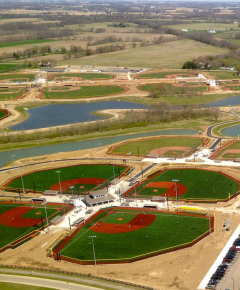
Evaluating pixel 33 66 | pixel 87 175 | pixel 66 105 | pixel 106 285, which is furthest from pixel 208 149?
pixel 33 66

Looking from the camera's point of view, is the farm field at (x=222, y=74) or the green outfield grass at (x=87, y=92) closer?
the green outfield grass at (x=87, y=92)

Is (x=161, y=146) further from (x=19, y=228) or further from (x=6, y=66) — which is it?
(x=6, y=66)

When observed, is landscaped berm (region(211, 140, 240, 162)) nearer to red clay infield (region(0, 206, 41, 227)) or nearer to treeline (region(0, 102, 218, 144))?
treeline (region(0, 102, 218, 144))

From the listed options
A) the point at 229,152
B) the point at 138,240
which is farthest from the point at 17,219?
the point at 229,152

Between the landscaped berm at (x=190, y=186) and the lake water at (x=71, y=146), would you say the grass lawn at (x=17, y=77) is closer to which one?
the lake water at (x=71, y=146)

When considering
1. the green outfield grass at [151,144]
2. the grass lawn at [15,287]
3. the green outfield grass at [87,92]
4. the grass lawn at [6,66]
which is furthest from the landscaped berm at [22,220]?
the grass lawn at [6,66]

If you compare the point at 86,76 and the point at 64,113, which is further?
the point at 86,76

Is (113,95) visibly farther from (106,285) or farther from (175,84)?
(106,285)
